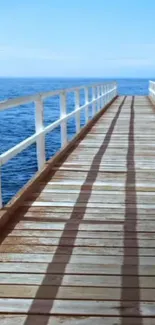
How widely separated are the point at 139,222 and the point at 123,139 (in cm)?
581

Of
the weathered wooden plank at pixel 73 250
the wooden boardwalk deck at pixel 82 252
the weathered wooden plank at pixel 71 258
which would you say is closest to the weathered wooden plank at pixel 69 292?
the wooden boardwalk deck at pixel 82 252

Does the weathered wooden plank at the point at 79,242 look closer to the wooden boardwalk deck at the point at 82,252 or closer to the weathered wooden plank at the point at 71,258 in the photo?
the wooden boardwalk deck at the point at 82,252

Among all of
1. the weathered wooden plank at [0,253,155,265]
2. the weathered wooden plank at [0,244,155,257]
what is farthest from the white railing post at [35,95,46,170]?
the weathered wooden plank at [0,253,155,265]

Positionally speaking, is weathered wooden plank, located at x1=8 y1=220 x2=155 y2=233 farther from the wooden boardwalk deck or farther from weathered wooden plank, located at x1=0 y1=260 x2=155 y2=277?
weathered wooden plank, located at x1=0 y1=260 x2=155 y2=277

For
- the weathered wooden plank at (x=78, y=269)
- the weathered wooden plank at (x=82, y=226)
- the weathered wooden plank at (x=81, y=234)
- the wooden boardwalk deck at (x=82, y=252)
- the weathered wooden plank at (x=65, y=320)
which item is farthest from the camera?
the weathered wooden plank at (x=82, y=226)

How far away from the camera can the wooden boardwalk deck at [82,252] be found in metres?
2.70

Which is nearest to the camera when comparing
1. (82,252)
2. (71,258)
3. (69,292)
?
(69,292)

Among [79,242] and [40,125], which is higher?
[40,125]

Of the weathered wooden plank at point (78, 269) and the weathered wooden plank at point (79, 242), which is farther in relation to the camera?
the weathered wooden plank at point (79, 242)

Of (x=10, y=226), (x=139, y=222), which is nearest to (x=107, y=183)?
(x=139, y=222)

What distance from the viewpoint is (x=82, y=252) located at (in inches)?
138

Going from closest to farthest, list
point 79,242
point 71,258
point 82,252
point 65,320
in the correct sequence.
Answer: point 65,320 < point 71,258 < point 82,252 < point 79,242

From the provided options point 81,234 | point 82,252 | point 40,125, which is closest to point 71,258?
point 82,252

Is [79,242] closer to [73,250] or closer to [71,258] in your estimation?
[73,250]
